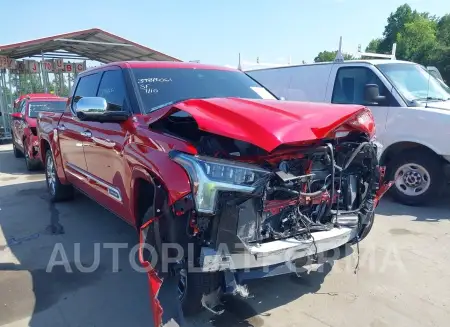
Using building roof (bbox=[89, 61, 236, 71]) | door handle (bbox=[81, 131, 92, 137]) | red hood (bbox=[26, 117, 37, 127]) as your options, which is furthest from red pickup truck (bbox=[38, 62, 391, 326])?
red hood (bbox=[26, 117, 37, 127])

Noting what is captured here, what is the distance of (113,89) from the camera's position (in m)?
4.29

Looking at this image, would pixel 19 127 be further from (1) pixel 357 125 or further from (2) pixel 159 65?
(1) pixel 357 125

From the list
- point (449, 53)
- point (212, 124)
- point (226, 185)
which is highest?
point (449, 53)

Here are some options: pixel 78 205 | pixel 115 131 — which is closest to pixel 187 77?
pixel 115 131

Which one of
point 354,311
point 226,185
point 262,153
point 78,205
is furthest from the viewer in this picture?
point 78,205

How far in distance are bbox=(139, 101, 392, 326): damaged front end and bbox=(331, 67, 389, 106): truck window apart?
3279 millimetres

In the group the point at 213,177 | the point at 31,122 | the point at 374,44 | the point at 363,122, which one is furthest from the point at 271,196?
the point at 374,44

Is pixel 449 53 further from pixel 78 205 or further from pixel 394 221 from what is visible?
pixel 78 205

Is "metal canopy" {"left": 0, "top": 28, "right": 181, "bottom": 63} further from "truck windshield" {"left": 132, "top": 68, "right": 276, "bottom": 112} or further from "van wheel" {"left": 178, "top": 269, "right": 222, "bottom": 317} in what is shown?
"van wheel" {"left": 178, "top": 269, "right": 222, "bottom": 317}

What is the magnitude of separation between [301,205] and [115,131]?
1932 millimetres

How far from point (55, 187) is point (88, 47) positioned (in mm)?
10103

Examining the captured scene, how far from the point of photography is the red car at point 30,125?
357 inches

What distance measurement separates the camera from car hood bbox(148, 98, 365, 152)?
2.66m

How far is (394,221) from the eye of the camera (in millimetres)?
5398
